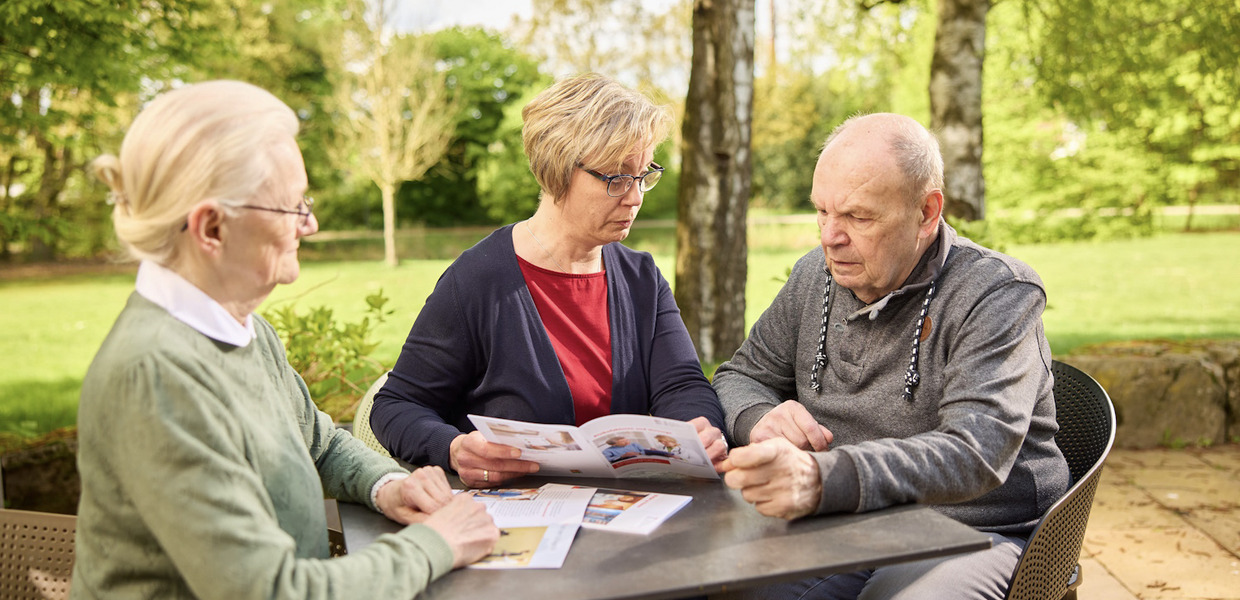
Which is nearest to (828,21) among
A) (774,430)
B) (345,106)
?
(774,430)

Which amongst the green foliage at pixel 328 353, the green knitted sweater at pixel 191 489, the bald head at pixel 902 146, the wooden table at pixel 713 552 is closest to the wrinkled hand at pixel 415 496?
the wooden table at pixel 713 552

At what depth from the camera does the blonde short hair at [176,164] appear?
1392 mm

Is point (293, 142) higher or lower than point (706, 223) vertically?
higher

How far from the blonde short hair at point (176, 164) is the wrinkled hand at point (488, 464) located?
82 cm

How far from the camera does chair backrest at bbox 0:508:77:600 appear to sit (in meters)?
2.12

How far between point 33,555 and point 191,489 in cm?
116

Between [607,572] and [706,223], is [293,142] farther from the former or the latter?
[706,223]

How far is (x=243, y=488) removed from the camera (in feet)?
4.50

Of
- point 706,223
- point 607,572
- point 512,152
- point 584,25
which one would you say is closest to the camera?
point 607,572

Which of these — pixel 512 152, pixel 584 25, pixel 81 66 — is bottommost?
pixel 512 152

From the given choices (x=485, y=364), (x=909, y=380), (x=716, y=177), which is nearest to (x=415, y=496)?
(x=485, y=364)

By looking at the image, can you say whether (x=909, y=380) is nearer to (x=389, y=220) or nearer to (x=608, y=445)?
(x=608, y=445)

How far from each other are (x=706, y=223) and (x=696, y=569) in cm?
429

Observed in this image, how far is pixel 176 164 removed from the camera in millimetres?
1393
